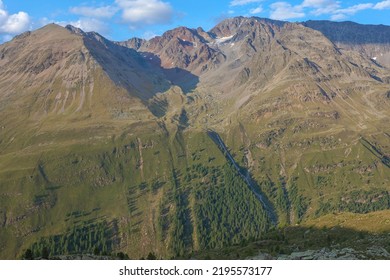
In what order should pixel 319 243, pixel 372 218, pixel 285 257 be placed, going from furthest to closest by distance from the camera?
pixel 372 218 → pixel 319 243 → pixel 285 257

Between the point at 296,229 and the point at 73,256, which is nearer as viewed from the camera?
the point at 73,256

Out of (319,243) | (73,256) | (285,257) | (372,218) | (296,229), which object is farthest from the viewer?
(296,229)
